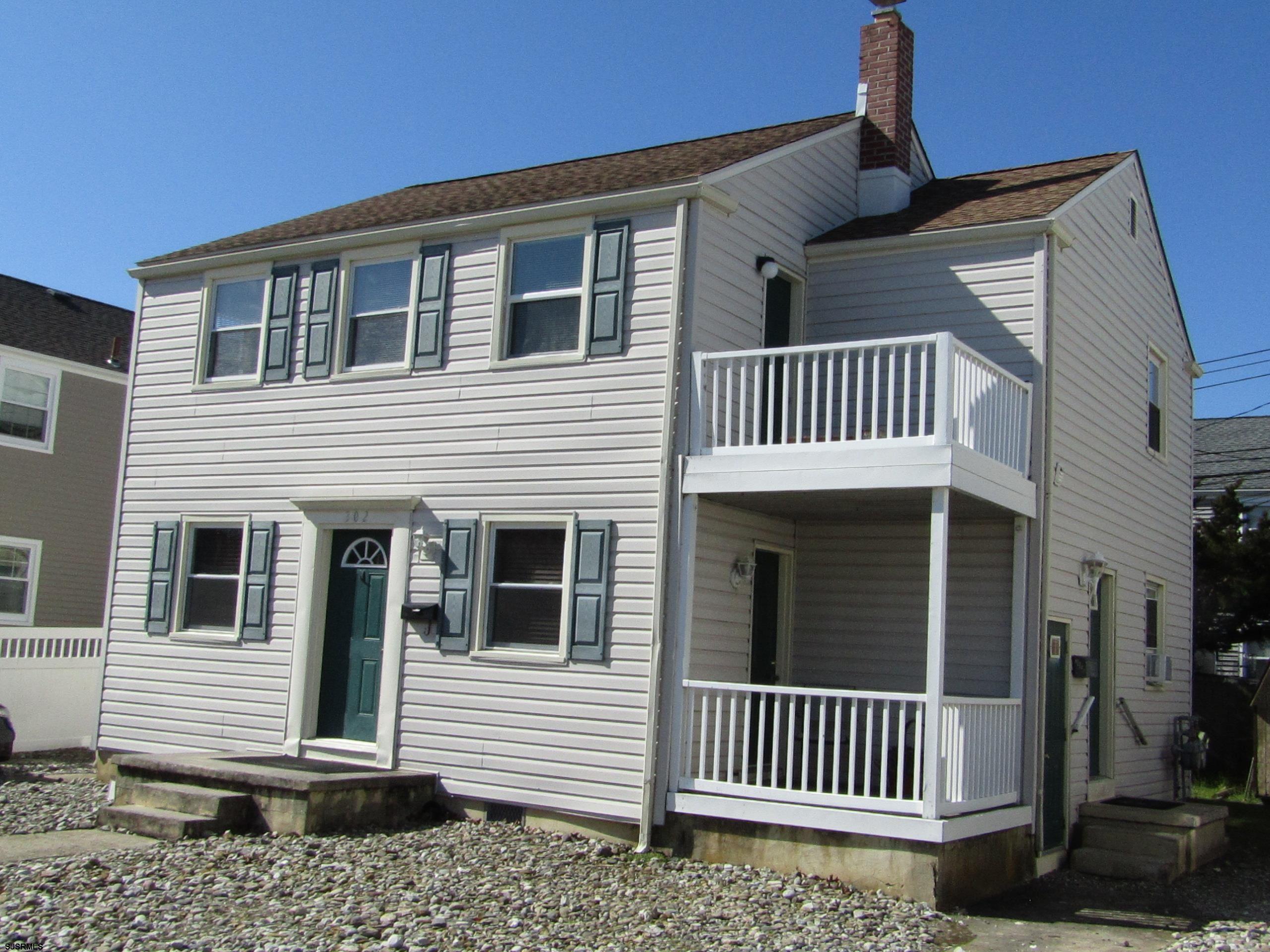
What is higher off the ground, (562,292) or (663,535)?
(562,292)

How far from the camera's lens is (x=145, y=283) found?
45.3 ft

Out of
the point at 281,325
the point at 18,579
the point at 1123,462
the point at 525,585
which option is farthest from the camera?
the point at 18,579

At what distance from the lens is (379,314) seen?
39.5 feet

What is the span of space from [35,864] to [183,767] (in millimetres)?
1994

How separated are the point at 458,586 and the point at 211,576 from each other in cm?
322

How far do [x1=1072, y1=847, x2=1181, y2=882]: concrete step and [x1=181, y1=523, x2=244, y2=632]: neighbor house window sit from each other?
26.8 ft

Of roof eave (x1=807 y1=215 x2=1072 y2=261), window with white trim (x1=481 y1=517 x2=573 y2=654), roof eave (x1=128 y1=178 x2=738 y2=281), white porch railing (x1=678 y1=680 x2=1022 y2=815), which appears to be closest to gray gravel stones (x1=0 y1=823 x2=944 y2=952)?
white porch railing (x1=678 y1=680 x2=1022 y2=815)

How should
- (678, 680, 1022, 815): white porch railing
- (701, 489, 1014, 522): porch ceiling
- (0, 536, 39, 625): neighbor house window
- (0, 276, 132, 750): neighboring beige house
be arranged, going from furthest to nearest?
(0, 276, 132, 750): neighboring beige house, (0, 536, 39, 625): neighbor house window, (701, 489, 1014, 522): porch ceiling, (678, 680, 1022, 815): white porch railing

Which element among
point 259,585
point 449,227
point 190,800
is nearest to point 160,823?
point 190,800

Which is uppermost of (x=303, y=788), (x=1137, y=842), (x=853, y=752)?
(x=853, y=752)

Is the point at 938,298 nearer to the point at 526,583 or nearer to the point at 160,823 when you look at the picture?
the point at 526,583

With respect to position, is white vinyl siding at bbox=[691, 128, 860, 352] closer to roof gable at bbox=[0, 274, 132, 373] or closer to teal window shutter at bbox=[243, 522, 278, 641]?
teal window shutter at bbox=[243, 522, 278, 641]

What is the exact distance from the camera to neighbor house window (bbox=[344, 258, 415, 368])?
1192 centimetres

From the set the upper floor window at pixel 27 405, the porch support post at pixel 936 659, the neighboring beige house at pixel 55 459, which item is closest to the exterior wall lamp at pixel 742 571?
the porch support post at pixel 936 659
